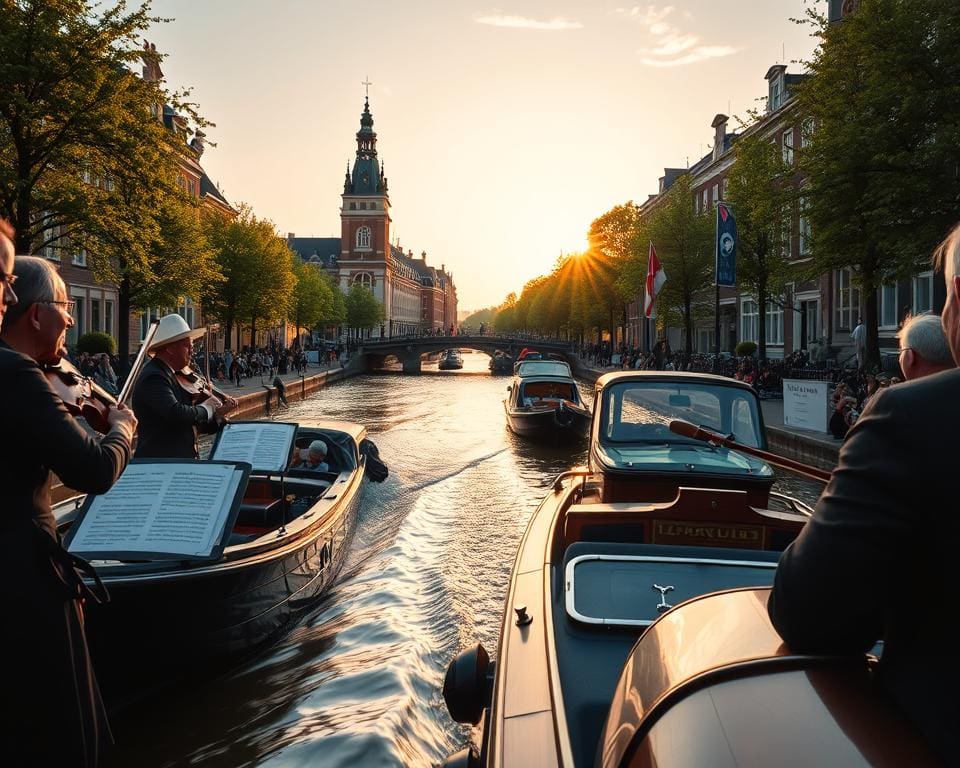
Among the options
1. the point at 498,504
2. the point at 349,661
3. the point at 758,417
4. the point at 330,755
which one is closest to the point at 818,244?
the point at 498,504

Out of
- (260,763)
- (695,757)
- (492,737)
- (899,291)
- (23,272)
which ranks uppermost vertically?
(899,291)

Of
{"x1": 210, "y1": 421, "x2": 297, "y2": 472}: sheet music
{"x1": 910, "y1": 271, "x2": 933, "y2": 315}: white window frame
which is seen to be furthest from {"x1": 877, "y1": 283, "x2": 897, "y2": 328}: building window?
{"x1": 210, "y1": 421, "x2": 297, "y2": 472}: sheet music

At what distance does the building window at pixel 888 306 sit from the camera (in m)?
29.1

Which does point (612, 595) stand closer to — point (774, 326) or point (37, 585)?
point (37, 585)

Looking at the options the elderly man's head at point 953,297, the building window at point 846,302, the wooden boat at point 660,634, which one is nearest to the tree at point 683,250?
the building window at point 846,302

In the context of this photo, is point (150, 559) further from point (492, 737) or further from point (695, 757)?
point (695, 757)

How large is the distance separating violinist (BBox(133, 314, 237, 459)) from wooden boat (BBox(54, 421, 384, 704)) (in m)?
0.86

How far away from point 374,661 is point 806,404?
14.4 meters

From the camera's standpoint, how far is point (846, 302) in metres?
33.5

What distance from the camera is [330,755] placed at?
16.6 feet

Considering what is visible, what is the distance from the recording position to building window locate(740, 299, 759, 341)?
44750 millimetres

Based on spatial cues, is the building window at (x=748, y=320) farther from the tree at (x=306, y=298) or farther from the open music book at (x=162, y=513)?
the open music book at (x=162, y=513)

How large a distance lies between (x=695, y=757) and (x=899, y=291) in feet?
101

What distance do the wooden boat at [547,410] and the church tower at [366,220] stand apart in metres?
94.4
